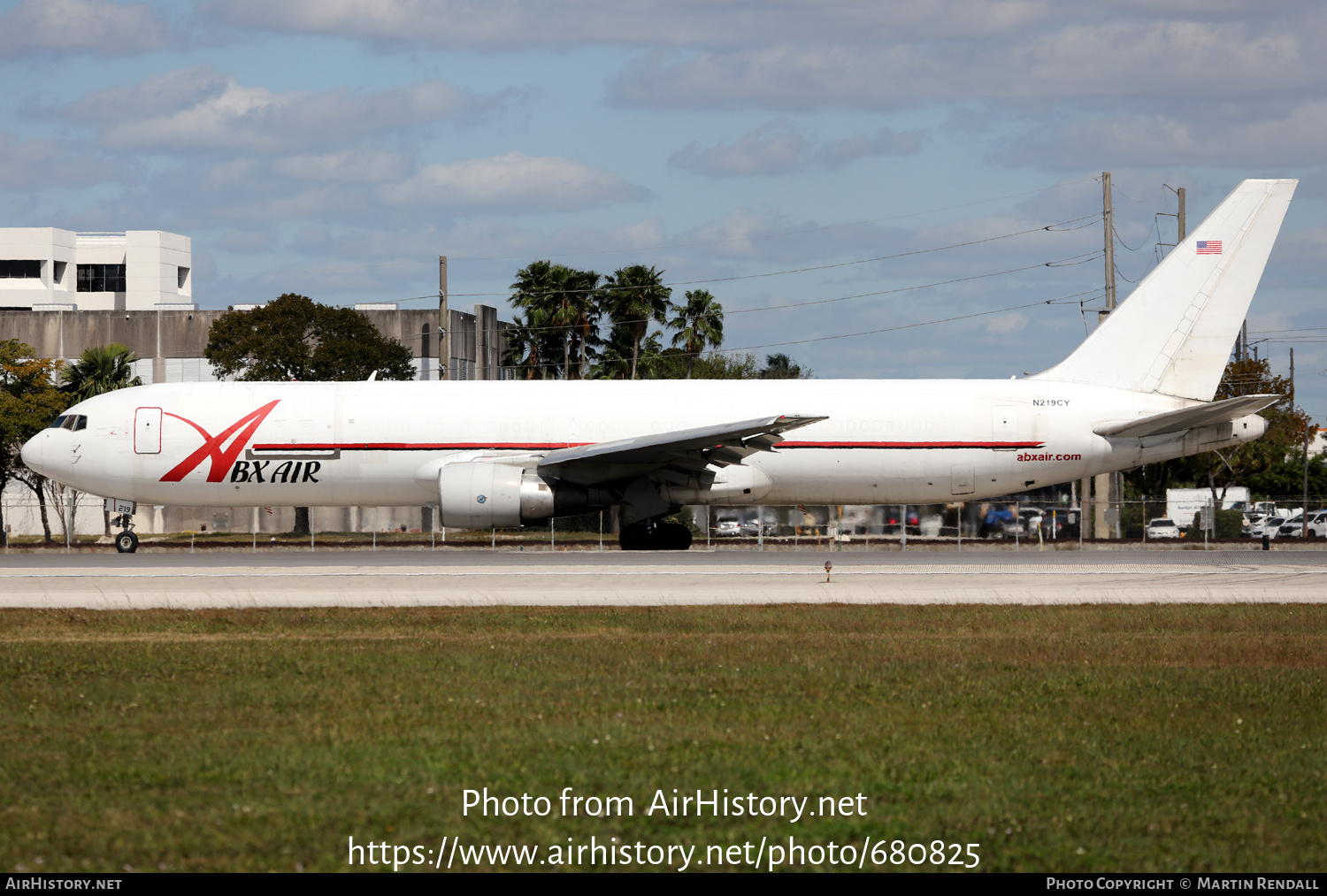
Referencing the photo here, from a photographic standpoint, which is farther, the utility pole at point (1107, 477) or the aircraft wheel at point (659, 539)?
the utility pole at point (1107, 477)

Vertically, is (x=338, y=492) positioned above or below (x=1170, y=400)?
below

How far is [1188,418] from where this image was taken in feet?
97.5

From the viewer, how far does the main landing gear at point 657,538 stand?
31.2m

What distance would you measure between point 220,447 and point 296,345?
70.3 ft

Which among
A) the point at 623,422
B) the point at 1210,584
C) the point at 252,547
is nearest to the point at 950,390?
the point at 623,422

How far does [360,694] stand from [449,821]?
13.4 feet

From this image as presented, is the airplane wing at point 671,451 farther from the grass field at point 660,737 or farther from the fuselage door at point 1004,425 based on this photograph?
the grass field at point 660,737

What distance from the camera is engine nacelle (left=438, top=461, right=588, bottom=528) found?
27906 mm

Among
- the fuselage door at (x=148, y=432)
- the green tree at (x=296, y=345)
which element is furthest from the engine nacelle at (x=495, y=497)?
the green tree at (x=296, y=345)

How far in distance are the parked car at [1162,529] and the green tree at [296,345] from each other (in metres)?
30.4

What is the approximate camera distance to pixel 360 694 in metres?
10.7

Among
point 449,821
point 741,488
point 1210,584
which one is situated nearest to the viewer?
point 449,821

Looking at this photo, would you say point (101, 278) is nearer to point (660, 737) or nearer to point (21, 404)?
point (21, 404)
